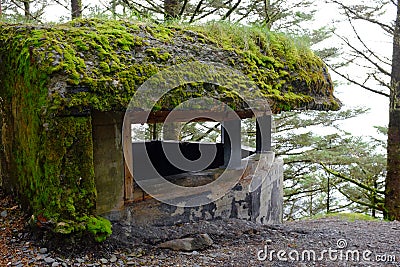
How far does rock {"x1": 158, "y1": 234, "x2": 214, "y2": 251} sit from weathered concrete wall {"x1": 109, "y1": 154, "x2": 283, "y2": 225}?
0.30 metres

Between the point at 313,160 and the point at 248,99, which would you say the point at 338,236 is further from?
the point at 313,160

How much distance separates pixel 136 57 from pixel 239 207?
2339mm

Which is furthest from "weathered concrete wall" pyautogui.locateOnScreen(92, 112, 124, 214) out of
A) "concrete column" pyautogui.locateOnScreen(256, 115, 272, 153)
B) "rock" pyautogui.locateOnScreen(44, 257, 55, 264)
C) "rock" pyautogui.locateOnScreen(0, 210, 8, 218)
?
"concrete column" pyautogui.locateOnScreen(256, 115, 272, 153)

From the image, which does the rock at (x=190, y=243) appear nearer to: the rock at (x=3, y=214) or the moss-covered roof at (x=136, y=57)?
the moss-covered roof at (x=136, y=57)

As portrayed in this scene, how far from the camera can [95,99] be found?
119 inches

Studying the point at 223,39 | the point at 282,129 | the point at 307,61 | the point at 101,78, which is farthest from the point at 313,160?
the point at 101,78

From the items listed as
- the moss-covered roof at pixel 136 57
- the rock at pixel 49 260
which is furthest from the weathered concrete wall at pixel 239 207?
the moss-covered roof at pixel 136 57

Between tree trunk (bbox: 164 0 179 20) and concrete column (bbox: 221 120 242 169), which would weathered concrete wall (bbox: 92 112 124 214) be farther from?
tree trunk (bbox: 164 0 179 20)

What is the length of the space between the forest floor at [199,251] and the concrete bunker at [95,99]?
0.58 feet

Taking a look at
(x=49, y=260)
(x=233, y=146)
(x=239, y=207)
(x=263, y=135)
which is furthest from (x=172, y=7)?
(x=49, y=260)

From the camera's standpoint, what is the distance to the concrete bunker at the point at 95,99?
3.02 metres

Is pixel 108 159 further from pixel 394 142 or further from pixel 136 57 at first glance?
pixel 394 142

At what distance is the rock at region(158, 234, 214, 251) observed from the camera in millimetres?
3605

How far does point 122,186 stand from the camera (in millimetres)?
3660
